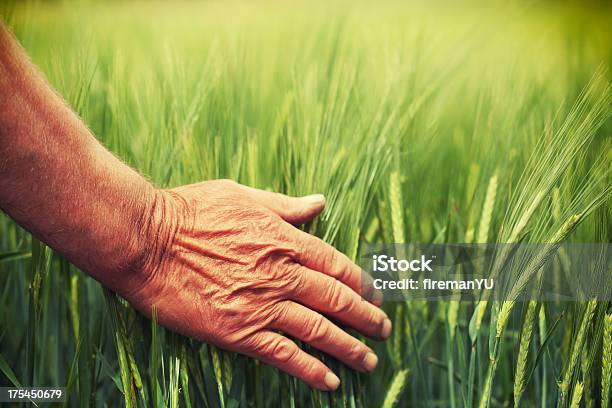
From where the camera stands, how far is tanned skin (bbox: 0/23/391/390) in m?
0.98

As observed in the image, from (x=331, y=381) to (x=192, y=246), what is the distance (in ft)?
1.04

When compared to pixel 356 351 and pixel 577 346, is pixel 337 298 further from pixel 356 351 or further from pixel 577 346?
pixel 577 346

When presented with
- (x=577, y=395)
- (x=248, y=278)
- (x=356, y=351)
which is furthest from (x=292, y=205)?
(x=577, y=395)

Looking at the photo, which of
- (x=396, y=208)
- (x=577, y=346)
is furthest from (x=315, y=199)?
(x=577, y=346)

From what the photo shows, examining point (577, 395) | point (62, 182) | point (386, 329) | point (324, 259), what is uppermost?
point (62, 182)

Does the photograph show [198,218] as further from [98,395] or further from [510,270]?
[510,270]

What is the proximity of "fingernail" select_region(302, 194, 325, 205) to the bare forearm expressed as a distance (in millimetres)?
253

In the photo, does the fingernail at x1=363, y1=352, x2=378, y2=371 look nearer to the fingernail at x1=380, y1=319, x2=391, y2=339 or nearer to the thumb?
the fingernail at x1=380, y1=319, x2=391, y2=339

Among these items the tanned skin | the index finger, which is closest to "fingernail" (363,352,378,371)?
the tanned skin

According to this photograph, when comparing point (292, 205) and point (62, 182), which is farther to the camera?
point (292, 205)

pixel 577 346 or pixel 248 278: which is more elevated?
pixel 248 278

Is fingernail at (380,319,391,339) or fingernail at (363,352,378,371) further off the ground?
fingernail at (380,319,391,339)

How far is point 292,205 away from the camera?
1092mm

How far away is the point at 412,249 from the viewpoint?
117 cm
